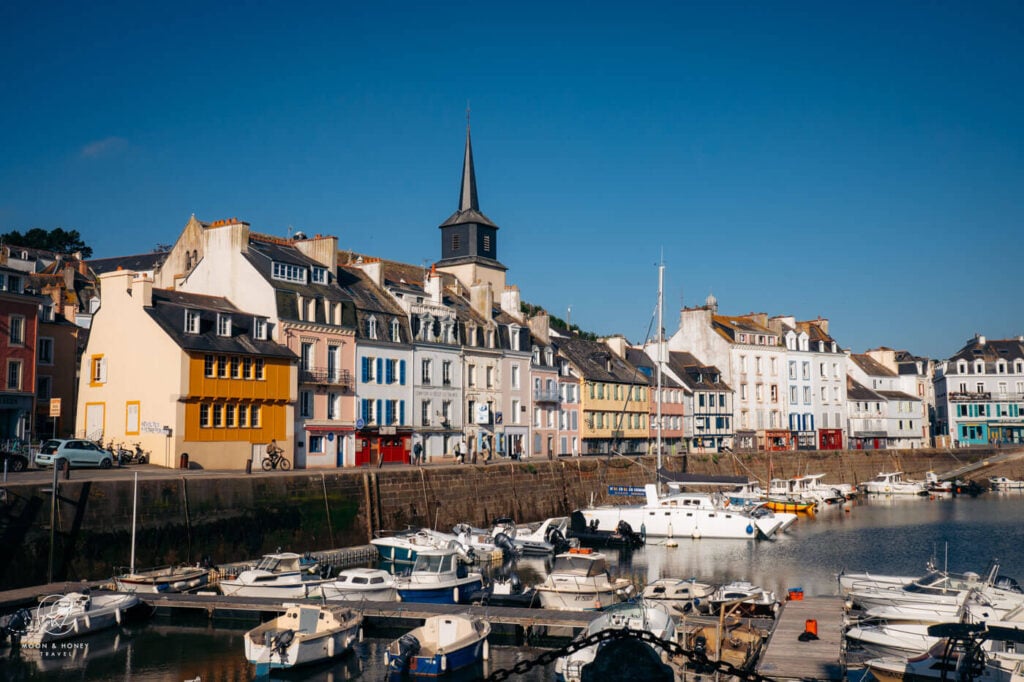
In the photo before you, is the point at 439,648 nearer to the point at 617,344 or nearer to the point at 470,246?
the point at 470,246

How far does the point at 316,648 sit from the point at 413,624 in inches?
206

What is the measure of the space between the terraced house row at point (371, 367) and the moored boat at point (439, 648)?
925 inches

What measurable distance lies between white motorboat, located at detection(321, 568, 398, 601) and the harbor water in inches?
107

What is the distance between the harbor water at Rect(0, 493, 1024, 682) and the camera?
87.9 ft

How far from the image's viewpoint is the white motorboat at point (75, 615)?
28.2 meters

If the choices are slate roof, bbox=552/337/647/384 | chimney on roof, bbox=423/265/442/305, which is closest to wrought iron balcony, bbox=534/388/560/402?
slate roof, bbox=552/337/647/384

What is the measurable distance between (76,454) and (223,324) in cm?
1031

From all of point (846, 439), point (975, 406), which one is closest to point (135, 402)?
point (846, 439)

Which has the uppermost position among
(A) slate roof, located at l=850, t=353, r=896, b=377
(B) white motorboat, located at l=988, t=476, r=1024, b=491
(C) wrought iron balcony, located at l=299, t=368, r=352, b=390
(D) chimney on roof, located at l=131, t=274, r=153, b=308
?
(A) slate roof, located at l=850, t=353, r=896, b=377

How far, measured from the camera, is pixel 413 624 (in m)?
31.6

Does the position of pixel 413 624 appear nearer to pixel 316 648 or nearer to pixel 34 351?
pixel 316 648

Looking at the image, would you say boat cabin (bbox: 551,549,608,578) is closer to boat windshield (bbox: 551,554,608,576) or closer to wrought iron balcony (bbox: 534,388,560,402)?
boat windshield (bbox: 551,554,608,576)

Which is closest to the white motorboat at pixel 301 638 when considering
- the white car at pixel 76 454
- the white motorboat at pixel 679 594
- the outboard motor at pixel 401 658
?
the outboard motor at pixel 401 658

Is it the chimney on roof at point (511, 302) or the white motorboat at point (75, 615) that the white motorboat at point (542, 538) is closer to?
the white motorboat at point (75, 615)
